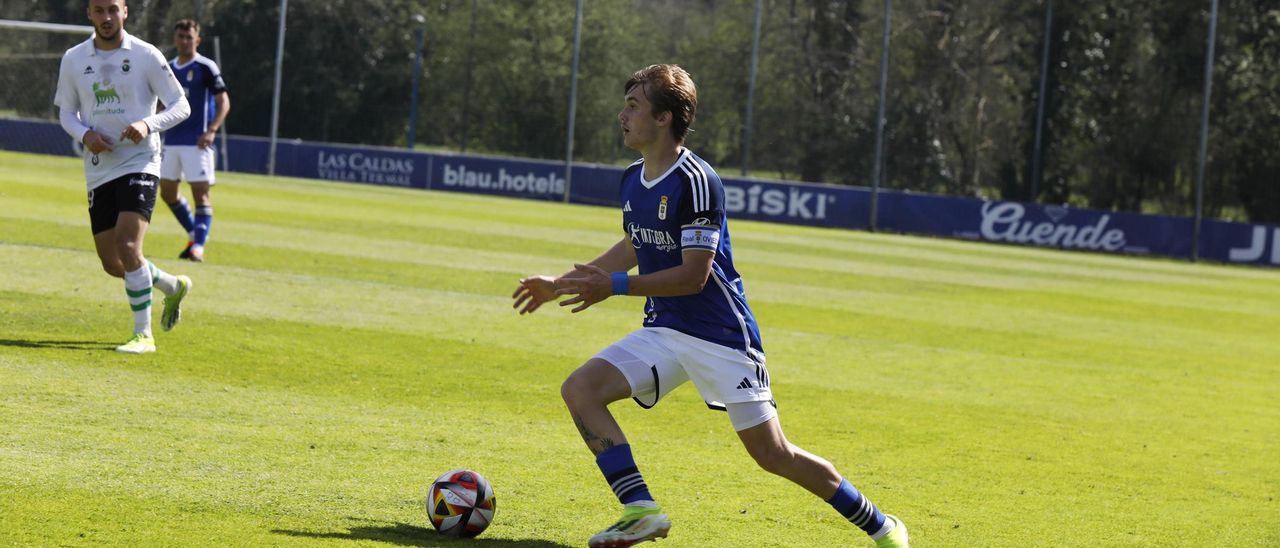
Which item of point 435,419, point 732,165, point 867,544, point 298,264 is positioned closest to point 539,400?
point 435,419

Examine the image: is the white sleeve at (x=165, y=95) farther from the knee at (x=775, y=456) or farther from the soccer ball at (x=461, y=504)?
the knee at (x=775, y=456)

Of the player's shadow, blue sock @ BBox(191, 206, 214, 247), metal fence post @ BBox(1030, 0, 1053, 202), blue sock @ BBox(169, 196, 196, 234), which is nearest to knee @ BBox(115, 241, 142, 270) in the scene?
the player's shadow

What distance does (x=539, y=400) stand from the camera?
9.00 m

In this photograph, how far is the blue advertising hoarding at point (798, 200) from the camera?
114 feet

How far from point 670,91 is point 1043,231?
31.4 meters

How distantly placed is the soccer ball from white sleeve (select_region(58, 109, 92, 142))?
→ 183 inches

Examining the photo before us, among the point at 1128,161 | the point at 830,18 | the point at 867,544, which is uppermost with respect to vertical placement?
the point at 830,18

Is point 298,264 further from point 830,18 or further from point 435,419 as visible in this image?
point 830,18

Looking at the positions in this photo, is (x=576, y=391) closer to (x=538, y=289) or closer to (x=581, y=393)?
(x=581, y=393)

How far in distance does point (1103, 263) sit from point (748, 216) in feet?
32.0

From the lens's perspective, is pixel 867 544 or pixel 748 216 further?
pixel 748 216

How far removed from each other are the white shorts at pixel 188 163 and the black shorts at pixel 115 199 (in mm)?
6236

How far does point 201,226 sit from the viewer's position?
1498 cm

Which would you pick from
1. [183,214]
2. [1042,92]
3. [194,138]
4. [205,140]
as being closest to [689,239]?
[183,214]
